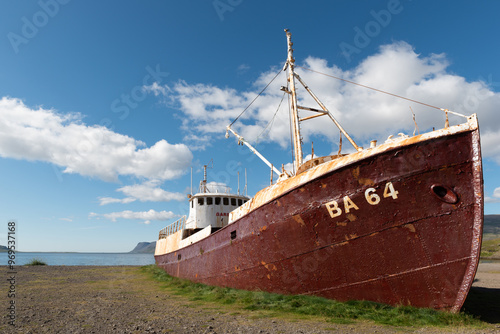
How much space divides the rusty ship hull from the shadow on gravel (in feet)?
3.91

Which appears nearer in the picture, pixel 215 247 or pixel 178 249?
pixel 215 247

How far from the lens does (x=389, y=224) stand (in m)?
6.45

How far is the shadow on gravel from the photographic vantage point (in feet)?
21.7

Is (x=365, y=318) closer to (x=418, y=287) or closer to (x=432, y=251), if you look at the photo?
(x=418, y=287)

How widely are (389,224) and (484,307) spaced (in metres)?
4.27

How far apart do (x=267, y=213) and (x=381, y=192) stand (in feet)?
10.1

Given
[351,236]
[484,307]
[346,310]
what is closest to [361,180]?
[351,236]

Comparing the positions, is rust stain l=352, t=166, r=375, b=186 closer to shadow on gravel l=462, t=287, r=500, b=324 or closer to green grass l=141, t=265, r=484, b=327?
green grass l=141, t=265, r=484, b=327

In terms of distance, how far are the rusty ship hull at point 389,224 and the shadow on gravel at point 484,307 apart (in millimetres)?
1193

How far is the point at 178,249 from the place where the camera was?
16.1 metres

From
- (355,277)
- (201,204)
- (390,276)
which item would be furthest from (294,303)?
(201,204)

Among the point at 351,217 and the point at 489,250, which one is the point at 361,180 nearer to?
the point at 351,217

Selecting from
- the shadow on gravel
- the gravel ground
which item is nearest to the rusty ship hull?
the gravel ground

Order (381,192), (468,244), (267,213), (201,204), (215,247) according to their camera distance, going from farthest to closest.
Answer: (201,204), (215,247), (267,213), (381,192), (468,244)
